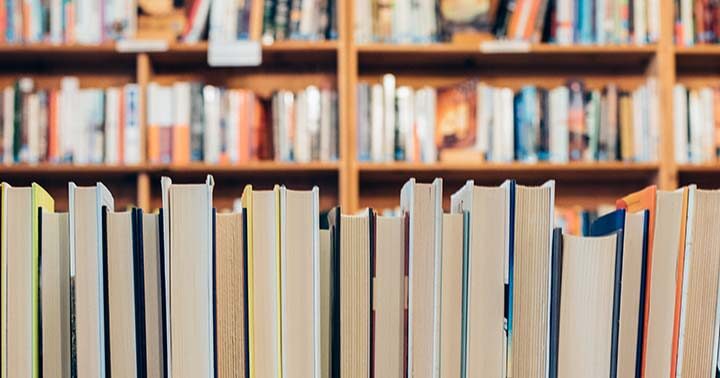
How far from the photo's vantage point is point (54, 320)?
0.72 m

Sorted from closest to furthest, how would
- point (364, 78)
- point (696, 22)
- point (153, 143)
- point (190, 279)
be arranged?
point (190, 279) → point (153, 143) → point (696, 22) → point (364, 78)

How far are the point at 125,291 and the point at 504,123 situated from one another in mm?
2632

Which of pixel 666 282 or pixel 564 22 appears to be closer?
pixel 666 282

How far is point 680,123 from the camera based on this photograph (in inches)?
129

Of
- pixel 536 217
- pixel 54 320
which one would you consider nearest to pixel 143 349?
pixel 54 320

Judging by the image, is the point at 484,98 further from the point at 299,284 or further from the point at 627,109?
the point at 299,284

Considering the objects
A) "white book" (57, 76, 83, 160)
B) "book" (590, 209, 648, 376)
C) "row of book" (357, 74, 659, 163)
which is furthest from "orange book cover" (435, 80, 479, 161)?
"book" (590, 209, 648, 376)

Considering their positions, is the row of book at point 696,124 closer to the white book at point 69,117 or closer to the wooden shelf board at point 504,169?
the wooden shelf board at point 504,169

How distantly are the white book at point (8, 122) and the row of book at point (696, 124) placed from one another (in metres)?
1.99

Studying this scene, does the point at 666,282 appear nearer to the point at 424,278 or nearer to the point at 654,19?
the point at 424,278

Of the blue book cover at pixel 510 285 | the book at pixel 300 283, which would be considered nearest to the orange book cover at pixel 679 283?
the blue book cover at pixel 510 285

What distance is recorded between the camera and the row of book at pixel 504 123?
324 centimetres

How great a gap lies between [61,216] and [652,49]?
9.17ft

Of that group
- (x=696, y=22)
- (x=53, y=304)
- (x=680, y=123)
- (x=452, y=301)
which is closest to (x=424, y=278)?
(x=452, y=301)
